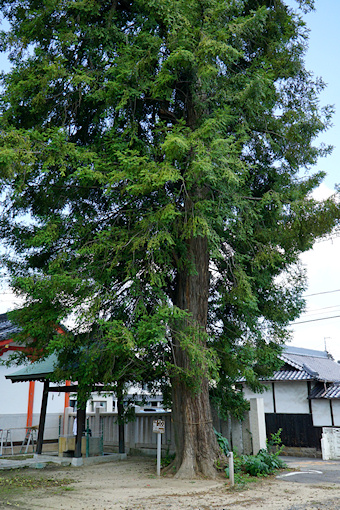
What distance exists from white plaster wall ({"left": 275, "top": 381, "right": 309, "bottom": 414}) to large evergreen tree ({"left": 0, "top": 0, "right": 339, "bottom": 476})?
25.3 ft

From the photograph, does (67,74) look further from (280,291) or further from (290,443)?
(290,443)

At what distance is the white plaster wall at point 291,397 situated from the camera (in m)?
19.2

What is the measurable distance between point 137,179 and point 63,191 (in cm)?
262

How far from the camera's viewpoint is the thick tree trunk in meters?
10.1

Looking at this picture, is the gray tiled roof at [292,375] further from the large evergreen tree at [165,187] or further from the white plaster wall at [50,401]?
the white plaster wall at [50,401]

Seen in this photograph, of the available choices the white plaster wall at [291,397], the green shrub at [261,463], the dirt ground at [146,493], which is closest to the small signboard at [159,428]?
the dirt ground at [146,493]

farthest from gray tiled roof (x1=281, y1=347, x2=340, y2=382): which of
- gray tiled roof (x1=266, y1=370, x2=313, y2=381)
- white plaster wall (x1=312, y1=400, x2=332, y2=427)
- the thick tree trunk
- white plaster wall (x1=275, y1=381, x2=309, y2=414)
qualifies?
the thick tree trunk

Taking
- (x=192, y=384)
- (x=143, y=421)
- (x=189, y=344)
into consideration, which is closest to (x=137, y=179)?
(x=189, y=344)

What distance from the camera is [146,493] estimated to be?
858 cm

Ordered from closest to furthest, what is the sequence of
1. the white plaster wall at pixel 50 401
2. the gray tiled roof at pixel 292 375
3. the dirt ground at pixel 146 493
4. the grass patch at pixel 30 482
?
the dirt ground at pixel 146 493
the grass patch at pixel 30 482
the gray tiled roof at pixel 292 375
the white plaster wall at pixel 50 401

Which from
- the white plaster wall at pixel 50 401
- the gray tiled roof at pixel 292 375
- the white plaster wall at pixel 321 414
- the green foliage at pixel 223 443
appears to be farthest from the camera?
the white plaster wall at pixel 50 401

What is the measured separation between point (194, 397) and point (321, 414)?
10398mm

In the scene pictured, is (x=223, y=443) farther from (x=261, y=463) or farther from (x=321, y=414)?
(x=321, y=414)

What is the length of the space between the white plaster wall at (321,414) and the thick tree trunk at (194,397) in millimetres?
9633
